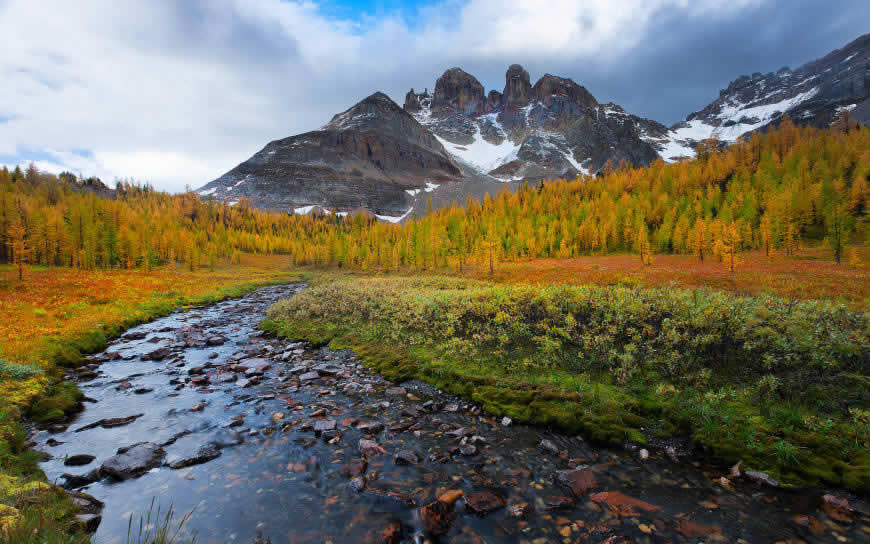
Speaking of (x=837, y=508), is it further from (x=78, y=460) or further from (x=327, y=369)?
(x=78, y=460)

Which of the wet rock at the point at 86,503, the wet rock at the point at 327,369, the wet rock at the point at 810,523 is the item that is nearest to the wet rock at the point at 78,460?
the wet rock at the point at 86,503

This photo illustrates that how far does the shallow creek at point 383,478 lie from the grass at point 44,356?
810 mm

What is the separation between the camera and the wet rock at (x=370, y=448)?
29.2 ft

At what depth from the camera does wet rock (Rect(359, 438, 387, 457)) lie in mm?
8891

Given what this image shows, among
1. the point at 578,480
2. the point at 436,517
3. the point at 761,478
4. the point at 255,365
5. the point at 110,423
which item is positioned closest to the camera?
the point at 436,517

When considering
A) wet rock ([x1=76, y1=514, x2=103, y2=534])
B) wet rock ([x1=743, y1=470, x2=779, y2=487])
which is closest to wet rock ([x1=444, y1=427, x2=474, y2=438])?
wet rock ([x1=743, y1=470, x2=779, y2=487])

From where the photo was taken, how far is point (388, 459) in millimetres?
8648

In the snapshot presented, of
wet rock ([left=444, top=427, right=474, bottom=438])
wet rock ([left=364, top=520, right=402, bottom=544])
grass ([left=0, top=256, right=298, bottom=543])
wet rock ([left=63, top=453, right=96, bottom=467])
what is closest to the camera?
grass ([left=0, top=256, right=298, bottom=543])

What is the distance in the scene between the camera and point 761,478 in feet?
23.2

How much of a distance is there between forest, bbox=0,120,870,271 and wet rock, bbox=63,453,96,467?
61862 millimetres

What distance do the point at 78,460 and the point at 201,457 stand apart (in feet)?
10.0

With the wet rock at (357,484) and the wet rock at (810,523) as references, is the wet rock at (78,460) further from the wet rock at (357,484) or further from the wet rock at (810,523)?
the wet rock at (810,523)

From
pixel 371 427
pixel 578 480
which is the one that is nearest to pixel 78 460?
pixel 371 427

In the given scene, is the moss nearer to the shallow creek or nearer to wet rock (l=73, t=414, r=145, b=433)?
the shallow creek
